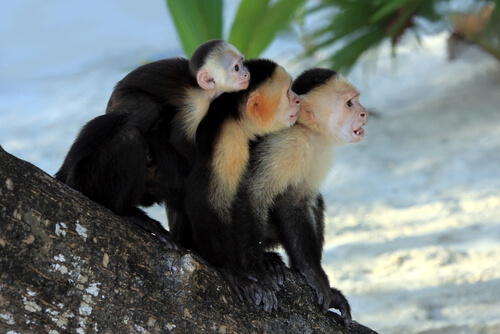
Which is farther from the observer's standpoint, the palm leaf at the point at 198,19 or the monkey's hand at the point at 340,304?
the palm leaf at the point at 198,19

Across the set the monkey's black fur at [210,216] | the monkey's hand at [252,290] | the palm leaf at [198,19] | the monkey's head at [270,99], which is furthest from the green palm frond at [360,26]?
the monkey's hand at [252,290]

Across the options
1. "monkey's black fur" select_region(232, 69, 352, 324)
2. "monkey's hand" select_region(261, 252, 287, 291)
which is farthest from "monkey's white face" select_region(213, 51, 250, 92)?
"monkey's hand" select_region(261, 252, 287, 291)

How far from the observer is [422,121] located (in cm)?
721

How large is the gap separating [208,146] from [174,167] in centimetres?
14

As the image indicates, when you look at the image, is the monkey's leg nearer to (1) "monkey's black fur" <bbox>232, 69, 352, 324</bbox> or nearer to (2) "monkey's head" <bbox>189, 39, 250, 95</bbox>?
(1) "monkey's black fur" <bbox>232, 69, 352, 324</bbox>

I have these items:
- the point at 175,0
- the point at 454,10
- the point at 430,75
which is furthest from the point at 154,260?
the point at 430,75

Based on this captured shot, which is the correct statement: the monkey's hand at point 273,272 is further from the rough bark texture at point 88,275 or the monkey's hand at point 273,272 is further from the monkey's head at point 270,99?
the monkey's head at point 270,99

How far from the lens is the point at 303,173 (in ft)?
8.16

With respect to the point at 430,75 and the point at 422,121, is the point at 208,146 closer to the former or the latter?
the point at 422,121

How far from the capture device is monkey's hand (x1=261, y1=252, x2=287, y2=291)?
215 cm

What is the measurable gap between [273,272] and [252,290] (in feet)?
0.61

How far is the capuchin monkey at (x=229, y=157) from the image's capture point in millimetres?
2168

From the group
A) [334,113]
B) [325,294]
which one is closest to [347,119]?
[334,113]

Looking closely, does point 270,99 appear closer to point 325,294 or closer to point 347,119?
point 347,119
